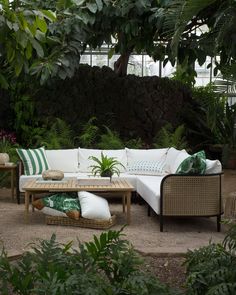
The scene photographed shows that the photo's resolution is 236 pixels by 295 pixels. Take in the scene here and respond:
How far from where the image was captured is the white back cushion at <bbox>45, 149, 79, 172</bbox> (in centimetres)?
739

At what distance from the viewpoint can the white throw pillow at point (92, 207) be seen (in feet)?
17.4

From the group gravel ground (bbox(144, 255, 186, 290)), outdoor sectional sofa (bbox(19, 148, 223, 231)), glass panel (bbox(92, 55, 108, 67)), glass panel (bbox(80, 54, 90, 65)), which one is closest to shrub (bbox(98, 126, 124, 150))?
outdoor sectional sofa (bbox(19, 148, 223, 231))

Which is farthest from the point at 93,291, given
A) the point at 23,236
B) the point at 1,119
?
the point at 1,119

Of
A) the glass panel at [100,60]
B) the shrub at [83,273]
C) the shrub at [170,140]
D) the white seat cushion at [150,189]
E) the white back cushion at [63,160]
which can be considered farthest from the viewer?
the glass panel at [100,60]

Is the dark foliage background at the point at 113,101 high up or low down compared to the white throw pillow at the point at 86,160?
up

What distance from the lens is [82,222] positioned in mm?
5379

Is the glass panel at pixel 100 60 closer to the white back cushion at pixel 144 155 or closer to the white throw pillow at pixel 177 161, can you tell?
the white back cushion at pixel 144 155

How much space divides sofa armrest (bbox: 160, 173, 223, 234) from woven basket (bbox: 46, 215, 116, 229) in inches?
22.1

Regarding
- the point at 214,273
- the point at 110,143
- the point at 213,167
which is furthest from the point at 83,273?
the point at 110,143

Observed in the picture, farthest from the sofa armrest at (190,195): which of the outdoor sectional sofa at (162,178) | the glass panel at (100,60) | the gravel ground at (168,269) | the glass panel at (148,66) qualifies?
the glass panel at (100,60)

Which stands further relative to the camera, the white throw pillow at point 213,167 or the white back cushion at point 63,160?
the white back cushion at point 63,160

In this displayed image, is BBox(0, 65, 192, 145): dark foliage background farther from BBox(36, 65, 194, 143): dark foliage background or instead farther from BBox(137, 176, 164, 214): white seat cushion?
BBox(137, 176, 164, 214): white seat cushion

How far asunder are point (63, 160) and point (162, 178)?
1.84m

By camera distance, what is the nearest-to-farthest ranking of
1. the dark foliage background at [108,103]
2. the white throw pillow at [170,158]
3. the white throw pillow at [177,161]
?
the white throw pillow at [177,161], the white throw pillow at [170,158], the dark foliage background at [108,103]
